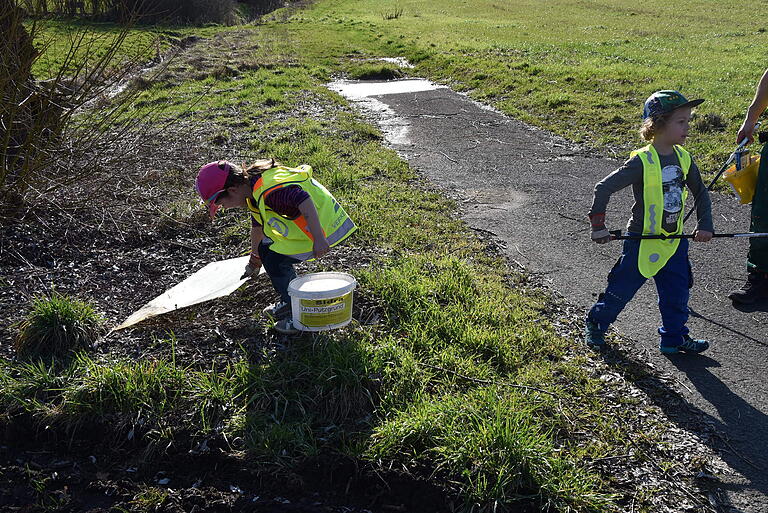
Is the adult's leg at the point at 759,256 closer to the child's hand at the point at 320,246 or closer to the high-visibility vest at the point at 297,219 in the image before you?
the high-visibility vest at the point at 297,219

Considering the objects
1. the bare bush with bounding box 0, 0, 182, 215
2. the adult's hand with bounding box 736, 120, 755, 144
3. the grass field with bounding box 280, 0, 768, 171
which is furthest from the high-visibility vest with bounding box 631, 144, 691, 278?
the bare bush with bounding box 0, 0, 182, 215

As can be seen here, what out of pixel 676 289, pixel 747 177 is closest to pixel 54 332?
pixel 676 289

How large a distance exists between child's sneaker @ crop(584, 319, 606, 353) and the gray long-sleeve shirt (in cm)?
65

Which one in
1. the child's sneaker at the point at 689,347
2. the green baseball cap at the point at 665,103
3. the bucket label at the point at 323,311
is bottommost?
the child's sneaker at the point at 689,347

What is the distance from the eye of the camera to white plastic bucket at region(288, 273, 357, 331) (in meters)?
3.57

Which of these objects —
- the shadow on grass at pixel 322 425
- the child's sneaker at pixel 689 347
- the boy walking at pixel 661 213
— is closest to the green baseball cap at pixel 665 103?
the boy walking at pixel 661 213

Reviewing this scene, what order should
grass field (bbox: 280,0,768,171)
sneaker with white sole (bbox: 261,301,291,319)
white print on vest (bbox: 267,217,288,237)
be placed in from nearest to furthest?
white print on vest (bbox: 267,217,288,237)
sneaker with white sole (bbox: 261,301,291,319)
grass field (bbox: 280,0,768,171)

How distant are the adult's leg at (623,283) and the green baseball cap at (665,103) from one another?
0.75 meters

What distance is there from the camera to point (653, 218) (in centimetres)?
361

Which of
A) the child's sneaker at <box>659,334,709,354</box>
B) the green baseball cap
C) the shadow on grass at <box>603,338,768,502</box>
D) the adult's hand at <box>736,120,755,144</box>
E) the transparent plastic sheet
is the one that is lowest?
the shadow on grass at <box>603,338,768,502</box>

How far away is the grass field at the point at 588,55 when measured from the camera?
9359 mm

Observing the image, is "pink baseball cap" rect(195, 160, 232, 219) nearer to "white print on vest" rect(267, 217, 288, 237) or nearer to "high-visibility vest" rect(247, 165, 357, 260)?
"high-visibility vest" rect(247, 165, 357, 260)

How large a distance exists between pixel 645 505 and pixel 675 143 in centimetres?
205

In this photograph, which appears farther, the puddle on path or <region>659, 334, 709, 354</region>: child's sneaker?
the puddle on path
